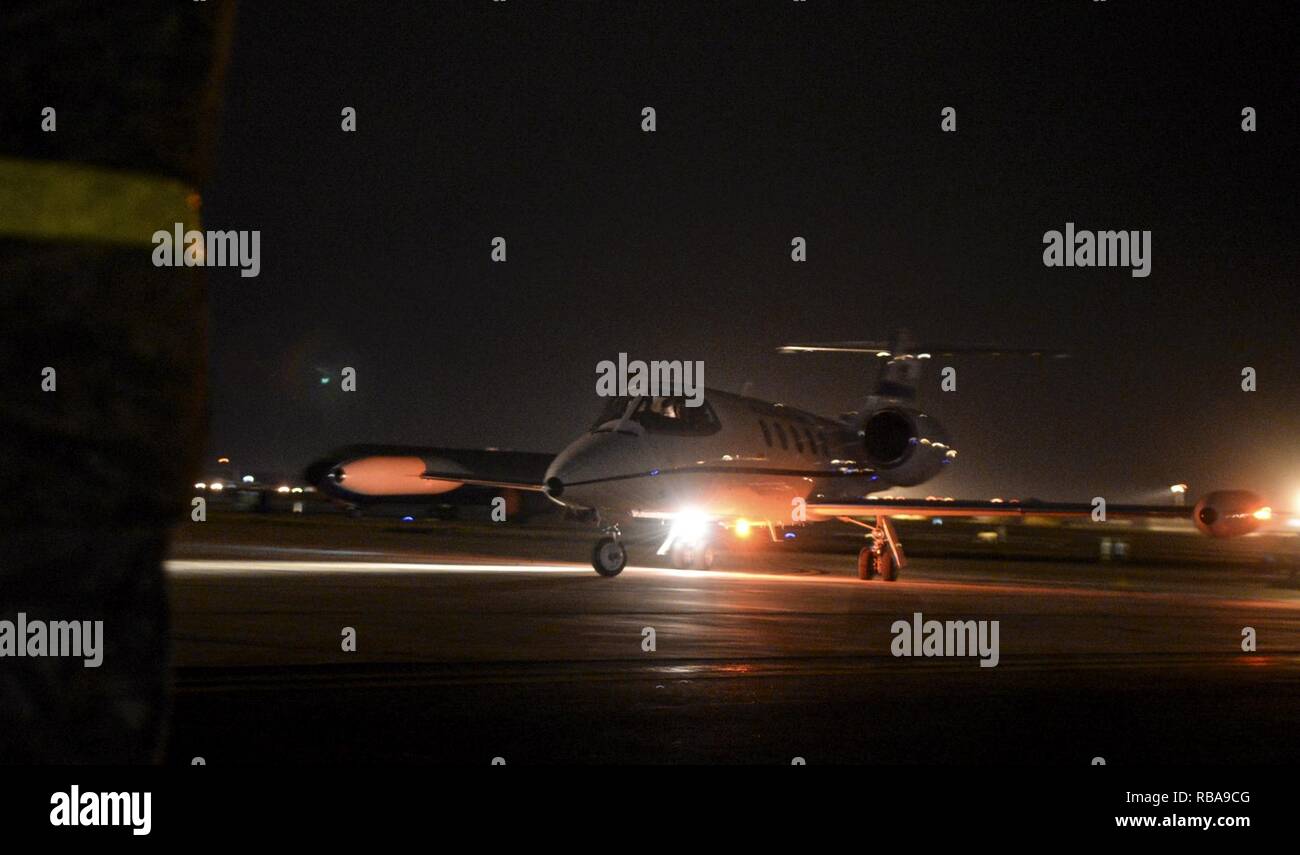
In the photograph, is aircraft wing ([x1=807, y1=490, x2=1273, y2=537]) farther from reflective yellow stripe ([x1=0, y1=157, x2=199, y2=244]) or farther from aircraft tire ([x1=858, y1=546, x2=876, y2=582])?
reflective yellow stripe ([x1=0, y1=157, x2=199, y2=244])

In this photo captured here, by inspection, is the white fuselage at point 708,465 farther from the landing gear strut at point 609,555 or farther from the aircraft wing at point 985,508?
the aircraft wing at point 985,508

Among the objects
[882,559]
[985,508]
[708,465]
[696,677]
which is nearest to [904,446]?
[985,508]

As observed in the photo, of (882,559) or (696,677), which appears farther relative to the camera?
(882,559)

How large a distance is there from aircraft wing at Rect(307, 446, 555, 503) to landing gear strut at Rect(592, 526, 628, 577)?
36.2m

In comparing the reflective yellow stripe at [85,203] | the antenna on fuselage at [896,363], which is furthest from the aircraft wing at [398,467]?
the reflective yellow stripe at [85,203]

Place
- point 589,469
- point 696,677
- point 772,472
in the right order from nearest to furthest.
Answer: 1. point 696,677
2. point 589,469
3. point 772,472

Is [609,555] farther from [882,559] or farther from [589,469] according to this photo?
[882,559]

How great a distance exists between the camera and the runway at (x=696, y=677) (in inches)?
286

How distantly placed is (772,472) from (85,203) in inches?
1055

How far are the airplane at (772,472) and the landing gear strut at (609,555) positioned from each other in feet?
0.07

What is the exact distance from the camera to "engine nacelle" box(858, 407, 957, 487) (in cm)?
3197

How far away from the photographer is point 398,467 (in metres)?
71.9

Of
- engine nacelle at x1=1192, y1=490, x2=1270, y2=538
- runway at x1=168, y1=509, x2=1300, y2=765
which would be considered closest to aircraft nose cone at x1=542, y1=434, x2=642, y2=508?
runway at x1=168, y1=509, x2=1300, y2=765
